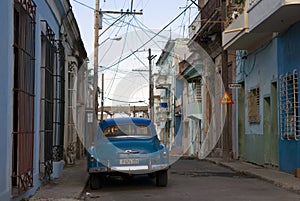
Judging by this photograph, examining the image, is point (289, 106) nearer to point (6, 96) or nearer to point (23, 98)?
point (23, 98)

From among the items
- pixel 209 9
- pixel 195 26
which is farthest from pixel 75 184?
pixel 195 26

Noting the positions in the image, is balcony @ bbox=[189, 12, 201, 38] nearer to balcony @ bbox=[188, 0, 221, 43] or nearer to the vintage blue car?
balcony @ bbox=[188, 0, 221, 43]

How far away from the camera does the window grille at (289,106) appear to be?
46.4ft

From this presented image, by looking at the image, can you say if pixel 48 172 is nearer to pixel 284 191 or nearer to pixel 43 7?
pixel 43 7

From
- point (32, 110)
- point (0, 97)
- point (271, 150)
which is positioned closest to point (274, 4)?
point (271, 150)

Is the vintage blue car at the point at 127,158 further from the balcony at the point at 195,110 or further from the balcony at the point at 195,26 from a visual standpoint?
the balcony at the point at 195,110

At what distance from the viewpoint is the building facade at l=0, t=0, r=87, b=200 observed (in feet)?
26.5

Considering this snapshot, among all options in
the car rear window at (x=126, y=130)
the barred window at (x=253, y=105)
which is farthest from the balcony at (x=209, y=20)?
the car rear window at (x=126, y=130)

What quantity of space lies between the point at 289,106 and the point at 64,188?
6.99 meters

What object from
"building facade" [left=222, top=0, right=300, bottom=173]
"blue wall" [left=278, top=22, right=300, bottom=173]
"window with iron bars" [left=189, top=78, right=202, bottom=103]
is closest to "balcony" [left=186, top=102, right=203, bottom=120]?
"window with iron bars" [left=189, top=78, right=202, bottom=103]

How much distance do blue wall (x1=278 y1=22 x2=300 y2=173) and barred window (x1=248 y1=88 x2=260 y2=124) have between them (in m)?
3.22

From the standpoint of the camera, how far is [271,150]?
1702 cm

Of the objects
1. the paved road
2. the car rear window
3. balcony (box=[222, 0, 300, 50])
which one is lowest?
the paved road

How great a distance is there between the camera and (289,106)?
48.3 ft
